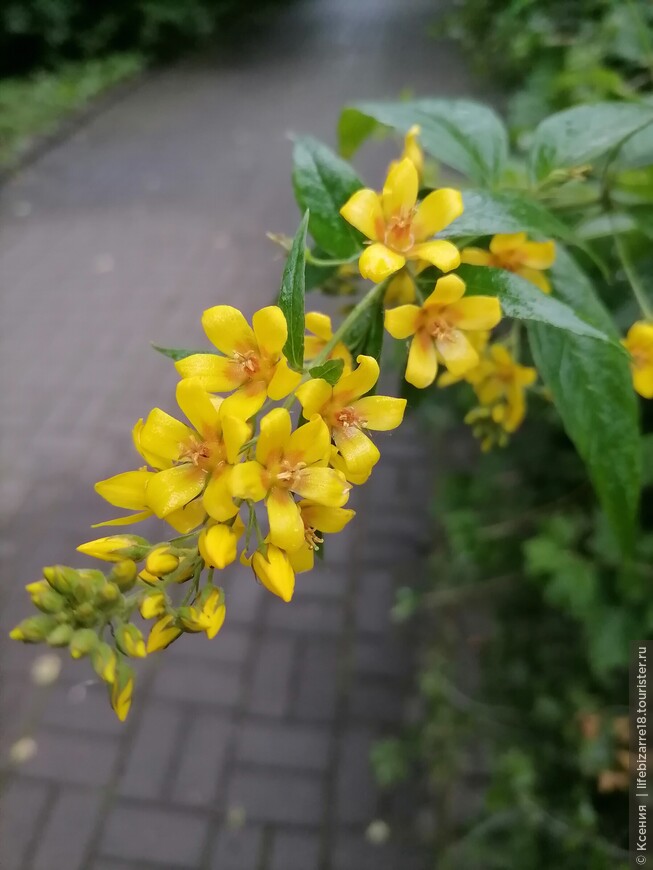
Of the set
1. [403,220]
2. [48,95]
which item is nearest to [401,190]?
[403,220]

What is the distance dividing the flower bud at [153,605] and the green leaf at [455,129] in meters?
0.57

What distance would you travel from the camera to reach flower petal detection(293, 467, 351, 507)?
1.73 feet

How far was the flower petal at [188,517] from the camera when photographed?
547 mm

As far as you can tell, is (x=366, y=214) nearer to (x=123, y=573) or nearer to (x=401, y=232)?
(x=401, y=232)

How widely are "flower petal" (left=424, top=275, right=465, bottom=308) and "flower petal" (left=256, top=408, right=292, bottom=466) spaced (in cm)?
18

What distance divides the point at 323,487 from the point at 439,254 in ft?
0.74

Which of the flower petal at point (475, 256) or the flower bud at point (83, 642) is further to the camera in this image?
the flower petal at point (475, 256)

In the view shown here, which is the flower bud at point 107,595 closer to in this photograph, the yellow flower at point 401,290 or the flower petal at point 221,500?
the flower petal at point 221,500

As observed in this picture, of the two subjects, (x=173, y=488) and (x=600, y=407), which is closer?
(x=173, y=488)

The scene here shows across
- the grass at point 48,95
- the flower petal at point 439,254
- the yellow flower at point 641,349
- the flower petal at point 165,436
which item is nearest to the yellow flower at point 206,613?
the flower petal at point 165,436

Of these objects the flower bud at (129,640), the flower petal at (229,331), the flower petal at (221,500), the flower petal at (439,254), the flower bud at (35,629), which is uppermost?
the flower petal at (439,254)

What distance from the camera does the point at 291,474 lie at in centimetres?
54

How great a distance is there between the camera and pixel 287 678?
2275 millimetres

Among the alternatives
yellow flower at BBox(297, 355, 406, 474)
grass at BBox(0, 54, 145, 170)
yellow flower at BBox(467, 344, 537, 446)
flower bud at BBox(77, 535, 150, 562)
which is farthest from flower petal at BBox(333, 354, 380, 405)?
grass at BBox(0, 54, 145, 170)
